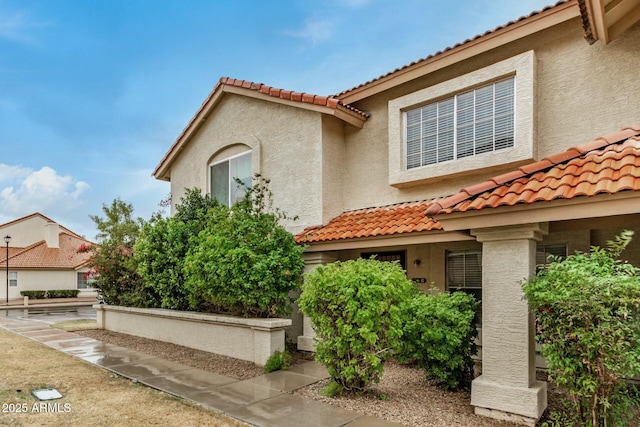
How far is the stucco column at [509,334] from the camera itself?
5.47 metres

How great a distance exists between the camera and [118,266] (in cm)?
1477

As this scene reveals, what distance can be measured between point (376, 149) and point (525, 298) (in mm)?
6731

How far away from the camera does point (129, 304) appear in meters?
14.1

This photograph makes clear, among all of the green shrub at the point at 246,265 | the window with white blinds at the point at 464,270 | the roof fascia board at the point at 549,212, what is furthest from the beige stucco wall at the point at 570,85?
the green shrub at the point at 246,265

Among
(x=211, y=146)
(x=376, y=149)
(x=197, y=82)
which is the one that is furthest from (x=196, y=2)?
(x=376, y=149)

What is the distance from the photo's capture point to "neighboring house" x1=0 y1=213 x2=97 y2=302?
107ft

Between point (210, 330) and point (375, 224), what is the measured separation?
5017 millimetres

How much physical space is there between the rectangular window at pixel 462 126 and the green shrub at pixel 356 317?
14.2 feet

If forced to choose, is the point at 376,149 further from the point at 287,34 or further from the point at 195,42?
the point at 195,42

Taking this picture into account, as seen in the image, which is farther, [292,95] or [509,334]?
[292,95]

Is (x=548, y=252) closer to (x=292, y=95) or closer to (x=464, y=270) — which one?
(x=464, y=270)

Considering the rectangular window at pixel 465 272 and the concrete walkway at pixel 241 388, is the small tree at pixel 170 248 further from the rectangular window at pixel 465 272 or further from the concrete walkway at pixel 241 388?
the rectangular window at pixel 465 272

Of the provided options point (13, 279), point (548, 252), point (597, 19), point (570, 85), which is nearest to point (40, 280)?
point (13, 279)

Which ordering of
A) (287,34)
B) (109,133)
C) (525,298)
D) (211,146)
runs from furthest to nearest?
(109,133)
(287,34)
(211,146)
(525,298)
